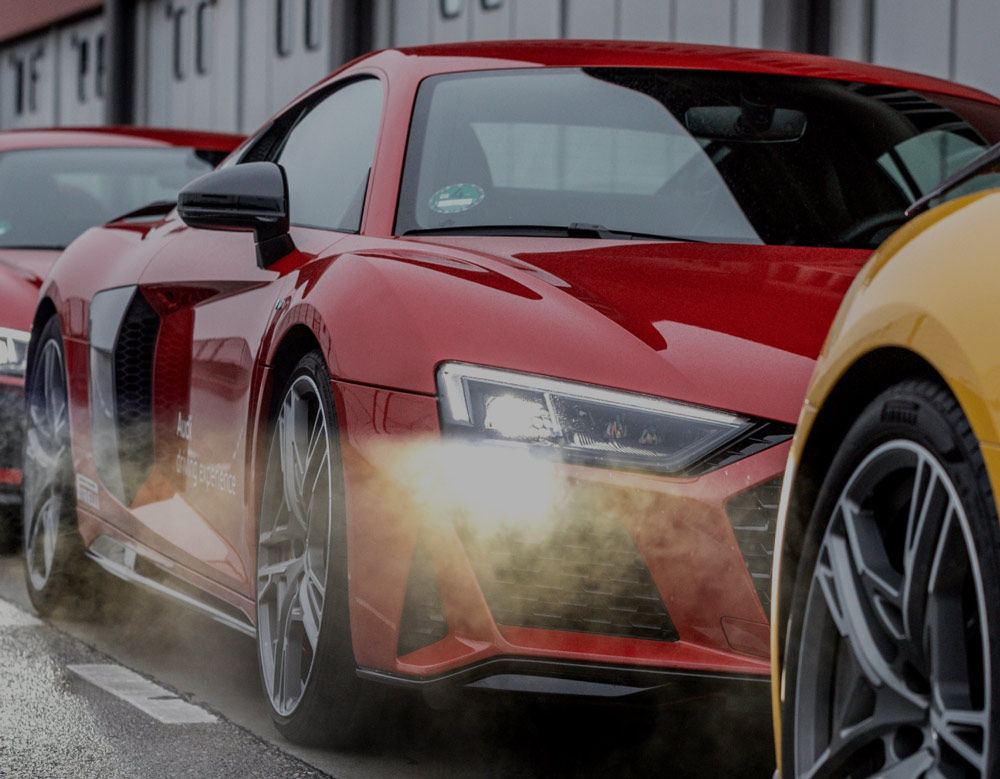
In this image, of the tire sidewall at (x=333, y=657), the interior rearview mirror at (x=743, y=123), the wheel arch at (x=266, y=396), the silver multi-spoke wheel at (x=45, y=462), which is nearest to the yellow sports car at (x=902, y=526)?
the tire sidewall at (x=333, y=657)

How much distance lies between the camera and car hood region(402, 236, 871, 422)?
10.9 ft

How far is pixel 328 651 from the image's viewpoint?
12.2 feet

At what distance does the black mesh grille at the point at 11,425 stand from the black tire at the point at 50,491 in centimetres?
66

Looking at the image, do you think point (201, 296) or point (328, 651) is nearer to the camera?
point (328, 651)

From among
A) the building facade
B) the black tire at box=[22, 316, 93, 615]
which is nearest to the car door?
the black tire at box=[22, 316, 93, 615]

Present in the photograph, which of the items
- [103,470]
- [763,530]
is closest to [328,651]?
[763,530]

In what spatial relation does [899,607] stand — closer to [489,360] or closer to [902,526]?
[902,526]

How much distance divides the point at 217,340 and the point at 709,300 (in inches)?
61.6

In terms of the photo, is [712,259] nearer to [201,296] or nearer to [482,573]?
[482,573]

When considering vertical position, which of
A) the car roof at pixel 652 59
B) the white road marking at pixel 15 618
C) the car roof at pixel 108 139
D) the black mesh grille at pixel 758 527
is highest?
the car roof at pixel 652 59

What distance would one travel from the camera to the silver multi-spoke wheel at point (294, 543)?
390cm

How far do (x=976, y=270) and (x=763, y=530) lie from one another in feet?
3.29

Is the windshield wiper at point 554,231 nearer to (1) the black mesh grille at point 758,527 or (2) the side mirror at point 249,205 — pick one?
(2) the side mirror at point 249,205

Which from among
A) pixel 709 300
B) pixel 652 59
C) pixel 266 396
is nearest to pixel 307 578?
pixel 266 396
